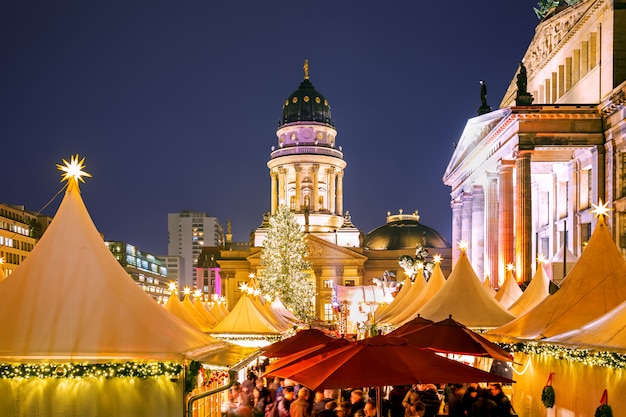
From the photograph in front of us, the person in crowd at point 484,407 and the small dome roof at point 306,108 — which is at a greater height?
the small dome roof at point 306,108

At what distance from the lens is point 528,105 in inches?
1598

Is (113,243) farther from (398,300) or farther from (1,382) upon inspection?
(1,382)

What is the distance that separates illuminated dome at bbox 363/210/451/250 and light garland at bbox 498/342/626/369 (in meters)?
101

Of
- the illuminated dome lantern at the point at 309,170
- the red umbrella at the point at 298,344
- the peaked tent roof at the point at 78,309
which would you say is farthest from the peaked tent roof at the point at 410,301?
the illuminated dome lantern at the point at 309,170

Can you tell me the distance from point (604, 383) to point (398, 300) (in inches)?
921

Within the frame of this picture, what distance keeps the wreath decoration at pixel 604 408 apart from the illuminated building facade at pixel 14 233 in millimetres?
79670

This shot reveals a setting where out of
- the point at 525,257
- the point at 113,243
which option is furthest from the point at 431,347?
the point at 113,243

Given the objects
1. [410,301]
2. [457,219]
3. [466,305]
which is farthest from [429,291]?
[457,219]

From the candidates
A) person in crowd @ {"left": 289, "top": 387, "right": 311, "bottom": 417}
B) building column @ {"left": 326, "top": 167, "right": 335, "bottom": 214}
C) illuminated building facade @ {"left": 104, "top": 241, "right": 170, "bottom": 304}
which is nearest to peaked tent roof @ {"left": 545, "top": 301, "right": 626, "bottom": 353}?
person in crowd @ {"left": 289, "top": 387, "right": 311, "bottom": 417}

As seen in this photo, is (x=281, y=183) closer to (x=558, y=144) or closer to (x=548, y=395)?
(x=558, y=144)

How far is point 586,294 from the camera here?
1650 cm

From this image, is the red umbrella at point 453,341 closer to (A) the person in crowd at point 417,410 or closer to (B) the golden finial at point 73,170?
(A) the person in crowd at point 417,410

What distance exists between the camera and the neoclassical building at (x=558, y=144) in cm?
3919

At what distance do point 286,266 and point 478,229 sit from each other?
2739 cm
